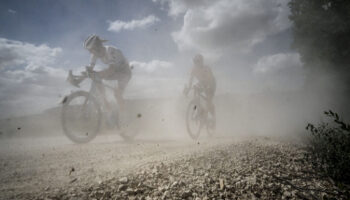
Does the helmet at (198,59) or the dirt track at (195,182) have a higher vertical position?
the helmet at (198,59)

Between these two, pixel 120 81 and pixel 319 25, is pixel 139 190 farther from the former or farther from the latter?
pixel 319 25

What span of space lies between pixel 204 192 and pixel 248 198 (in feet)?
1.29

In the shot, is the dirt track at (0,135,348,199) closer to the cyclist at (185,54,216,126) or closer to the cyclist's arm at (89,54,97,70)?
the cyclist's arm at (89,54,97,70)

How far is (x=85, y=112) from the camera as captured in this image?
5.48 m

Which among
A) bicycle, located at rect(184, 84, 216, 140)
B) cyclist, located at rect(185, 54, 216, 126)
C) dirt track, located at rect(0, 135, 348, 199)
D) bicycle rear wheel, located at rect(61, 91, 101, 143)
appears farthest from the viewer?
cyclist, located at rect(185, 54, 216, 126)

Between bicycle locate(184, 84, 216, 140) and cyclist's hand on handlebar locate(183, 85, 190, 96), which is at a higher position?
cyclist's hand on handlebar locate(183, 85, 190, 96)

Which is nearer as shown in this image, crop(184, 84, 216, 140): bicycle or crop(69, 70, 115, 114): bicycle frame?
crop(69, 70, 115, 114): bicycle frame

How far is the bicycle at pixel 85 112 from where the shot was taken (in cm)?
519

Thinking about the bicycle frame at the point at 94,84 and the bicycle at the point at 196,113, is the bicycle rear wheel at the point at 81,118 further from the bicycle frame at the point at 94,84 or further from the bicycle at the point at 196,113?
the bicycle at the point at 196,113

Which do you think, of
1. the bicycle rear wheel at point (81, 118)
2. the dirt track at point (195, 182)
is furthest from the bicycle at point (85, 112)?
the dirt track at point (195, 182)

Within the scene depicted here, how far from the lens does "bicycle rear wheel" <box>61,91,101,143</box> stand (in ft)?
17.0

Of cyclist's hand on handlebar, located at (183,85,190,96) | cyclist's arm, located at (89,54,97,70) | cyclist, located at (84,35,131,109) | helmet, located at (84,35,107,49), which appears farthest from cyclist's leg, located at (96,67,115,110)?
cyclist's hand on handlebar, located at (183,85,190,96)

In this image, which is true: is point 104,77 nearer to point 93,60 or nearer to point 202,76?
point 93,60

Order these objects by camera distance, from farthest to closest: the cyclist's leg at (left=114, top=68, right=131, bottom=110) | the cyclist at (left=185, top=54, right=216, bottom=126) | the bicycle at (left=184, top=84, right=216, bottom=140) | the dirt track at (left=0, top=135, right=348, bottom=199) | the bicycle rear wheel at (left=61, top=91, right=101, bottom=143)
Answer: the cyclist at (left=185, top=54, right=216, bottom=126) < the bicycle at (left=184, top=84, right=216, bottom=140) < the cyclist's leg at (left=114, top=68, right=131, bottom=110) < the bicycle rear wheel at (left=61, top=91, right=101, bottom=143) < the dirt track at (left=0, top=135, right=348, bottom=199)
